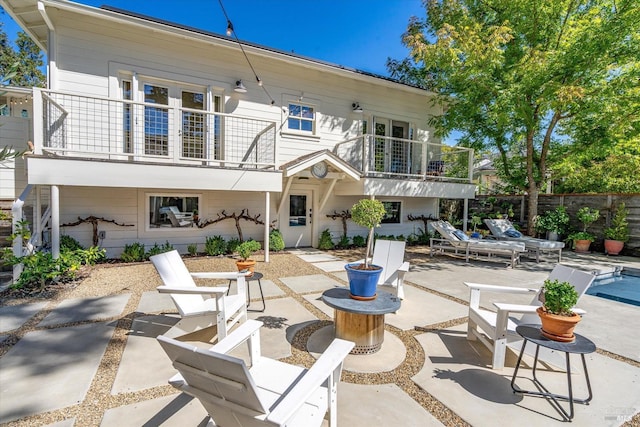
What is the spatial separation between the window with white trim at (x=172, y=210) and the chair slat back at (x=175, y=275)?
16.5ft

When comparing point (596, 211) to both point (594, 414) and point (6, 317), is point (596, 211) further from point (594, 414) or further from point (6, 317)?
point (6, 317)

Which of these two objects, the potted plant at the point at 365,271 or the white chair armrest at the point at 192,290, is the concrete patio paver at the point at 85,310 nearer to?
the white chair armrest at the point at 192,290

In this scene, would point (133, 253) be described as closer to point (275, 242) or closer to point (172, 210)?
point (172, 210)

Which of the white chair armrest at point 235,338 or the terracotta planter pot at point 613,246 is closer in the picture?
the white chair armrest at point 235,338

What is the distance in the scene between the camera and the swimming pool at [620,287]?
A: 20.4 ft

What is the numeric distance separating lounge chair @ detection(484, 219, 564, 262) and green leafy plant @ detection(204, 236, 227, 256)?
9.03 meters

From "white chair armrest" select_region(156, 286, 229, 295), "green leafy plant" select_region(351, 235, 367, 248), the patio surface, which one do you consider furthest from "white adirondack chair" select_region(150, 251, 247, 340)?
"green leafy plant" select_region(351, 235, 367, 248)

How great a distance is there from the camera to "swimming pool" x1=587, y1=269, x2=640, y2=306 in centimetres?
622

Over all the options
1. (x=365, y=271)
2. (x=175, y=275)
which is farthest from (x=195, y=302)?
(x=365, y=271)

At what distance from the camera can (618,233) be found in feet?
34.8

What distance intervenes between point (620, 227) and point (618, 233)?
0.21m

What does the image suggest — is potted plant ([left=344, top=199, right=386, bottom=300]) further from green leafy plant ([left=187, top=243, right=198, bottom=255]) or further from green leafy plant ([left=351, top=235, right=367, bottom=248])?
green leafy plant ([left=351, top=235, right=367, bottom=248])

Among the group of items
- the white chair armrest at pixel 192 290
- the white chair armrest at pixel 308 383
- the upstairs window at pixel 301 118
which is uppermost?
the upstairs window at pixel 301 118

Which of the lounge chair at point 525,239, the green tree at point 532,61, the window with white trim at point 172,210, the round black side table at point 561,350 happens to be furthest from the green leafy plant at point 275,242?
the round black side table at point 561,350
